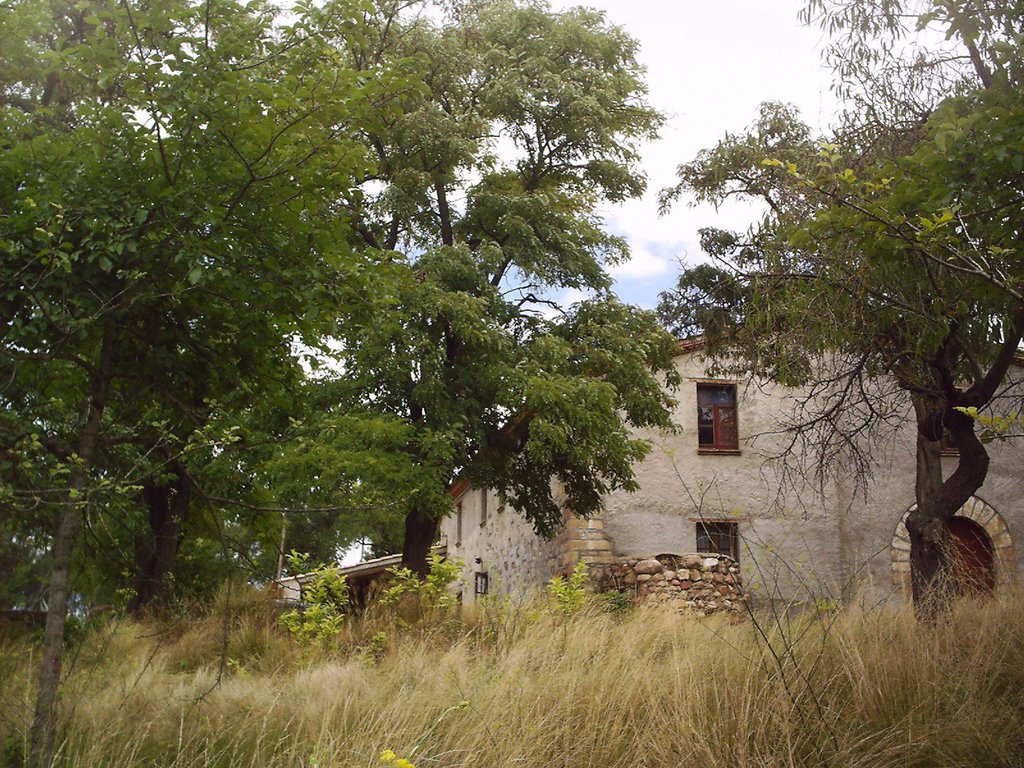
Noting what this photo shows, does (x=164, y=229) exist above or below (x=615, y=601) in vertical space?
above

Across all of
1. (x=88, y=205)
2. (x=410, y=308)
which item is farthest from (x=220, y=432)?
(x=410, y=308)

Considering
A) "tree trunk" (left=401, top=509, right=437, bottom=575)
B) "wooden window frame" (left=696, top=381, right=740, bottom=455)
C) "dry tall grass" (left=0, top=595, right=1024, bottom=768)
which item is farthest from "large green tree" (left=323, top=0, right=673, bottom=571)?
"dry tall grass" (left=0, top=595, right=1024, bottom=768)

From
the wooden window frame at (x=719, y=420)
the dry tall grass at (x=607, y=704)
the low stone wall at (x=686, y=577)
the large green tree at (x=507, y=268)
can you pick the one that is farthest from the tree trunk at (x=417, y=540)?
the dry tall grass at (x=607, y=704)

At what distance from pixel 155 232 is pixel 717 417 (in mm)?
15507

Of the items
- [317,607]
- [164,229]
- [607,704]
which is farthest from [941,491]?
[164,229]

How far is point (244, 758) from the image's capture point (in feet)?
16.1

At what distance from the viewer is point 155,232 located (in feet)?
14.5

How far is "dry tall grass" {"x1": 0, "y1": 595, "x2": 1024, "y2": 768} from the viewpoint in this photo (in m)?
4.70

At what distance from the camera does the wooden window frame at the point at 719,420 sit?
18.2 meters

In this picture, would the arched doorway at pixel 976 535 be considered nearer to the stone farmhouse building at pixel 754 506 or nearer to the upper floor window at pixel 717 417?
the stone farmhouse building at pixel 754 506

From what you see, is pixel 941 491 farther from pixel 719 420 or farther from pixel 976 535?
pixel 976 535

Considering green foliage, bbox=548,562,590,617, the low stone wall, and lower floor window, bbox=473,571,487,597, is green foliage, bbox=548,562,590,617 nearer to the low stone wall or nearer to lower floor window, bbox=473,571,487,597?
the low stone wall

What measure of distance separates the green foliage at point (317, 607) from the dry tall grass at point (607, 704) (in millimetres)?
1686

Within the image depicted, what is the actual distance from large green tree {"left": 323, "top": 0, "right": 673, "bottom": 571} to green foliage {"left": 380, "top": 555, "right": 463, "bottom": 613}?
2.84 meters
